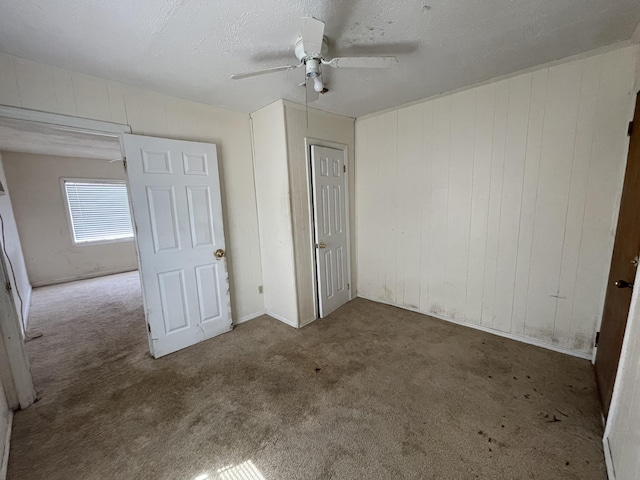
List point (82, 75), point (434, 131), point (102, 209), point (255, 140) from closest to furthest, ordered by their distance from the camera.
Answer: point (82, 75)
point (434, 131)
point (255, 140)
point (102, 209)

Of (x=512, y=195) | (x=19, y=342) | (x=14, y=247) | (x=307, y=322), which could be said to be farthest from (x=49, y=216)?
(x=512, y=195)

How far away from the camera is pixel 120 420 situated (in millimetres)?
1729

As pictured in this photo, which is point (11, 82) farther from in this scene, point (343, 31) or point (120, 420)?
point (120, 420)

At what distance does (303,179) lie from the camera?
9.21ft

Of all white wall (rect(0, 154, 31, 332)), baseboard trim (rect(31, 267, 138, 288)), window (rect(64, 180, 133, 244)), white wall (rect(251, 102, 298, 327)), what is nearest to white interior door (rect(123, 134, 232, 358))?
white wall (rect(251, 102, 298, 327))

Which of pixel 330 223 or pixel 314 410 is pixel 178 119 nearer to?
pixel 330 223

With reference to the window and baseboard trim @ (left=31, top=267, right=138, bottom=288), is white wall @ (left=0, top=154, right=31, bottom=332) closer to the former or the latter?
baseboard trim @ (left=31, top=267, right=138, bottom=288)

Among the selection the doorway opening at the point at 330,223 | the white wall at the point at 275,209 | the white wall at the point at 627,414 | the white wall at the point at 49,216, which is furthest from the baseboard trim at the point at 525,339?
the white wall at the point at 49,216

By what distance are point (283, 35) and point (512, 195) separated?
7.48 feet

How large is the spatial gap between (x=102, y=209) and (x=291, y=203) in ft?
16.7

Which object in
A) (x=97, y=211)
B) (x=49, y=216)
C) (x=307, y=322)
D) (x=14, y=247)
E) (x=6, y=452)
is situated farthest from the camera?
(x=97, y=211)

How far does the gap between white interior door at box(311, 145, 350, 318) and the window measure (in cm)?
438

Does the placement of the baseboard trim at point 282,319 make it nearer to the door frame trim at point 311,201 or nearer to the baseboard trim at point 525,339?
the door frame trim at point 311,201

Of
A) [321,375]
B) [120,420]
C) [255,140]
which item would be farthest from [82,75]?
[321,375]
